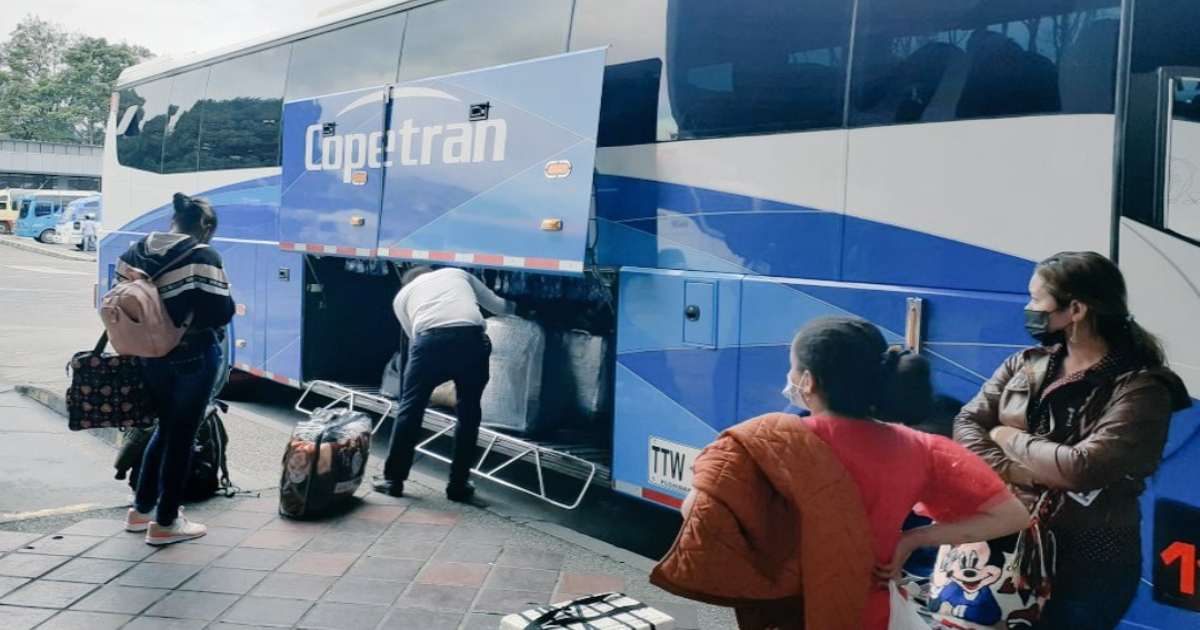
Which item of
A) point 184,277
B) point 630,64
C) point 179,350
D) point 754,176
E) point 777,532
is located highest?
point 630,64

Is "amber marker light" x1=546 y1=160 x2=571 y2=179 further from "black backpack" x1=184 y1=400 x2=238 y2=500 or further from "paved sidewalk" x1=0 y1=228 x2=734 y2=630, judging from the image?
"black backpack" x1=184 y1=400 x2=238 y2=500

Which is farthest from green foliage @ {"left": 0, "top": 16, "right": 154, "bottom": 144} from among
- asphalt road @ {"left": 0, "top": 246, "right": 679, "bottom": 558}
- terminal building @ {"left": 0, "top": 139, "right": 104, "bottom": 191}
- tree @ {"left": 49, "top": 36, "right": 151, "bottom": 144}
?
asphalt road @ {"left": 0, "top": 246, "right": 679, "bottom": 558}

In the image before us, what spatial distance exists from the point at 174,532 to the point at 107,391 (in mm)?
829

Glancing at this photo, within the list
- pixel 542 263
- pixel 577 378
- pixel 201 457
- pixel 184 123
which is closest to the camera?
pixel 542 263

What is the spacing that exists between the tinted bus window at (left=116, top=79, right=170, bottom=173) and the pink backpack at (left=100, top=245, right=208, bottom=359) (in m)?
7.28

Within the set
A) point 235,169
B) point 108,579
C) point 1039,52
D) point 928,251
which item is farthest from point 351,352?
point 1039,52

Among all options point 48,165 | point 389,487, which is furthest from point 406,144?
point 48,165

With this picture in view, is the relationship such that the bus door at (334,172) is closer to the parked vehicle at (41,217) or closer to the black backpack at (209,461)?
the black backpack at (209,461)

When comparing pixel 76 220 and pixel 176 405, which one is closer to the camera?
pixel 176 405

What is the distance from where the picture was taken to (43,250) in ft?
136

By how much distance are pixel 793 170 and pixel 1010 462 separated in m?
2.02

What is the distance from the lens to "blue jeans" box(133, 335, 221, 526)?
5230 millimetres

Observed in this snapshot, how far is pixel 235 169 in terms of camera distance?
1009 cm

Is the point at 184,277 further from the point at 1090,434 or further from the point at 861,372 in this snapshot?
the point at 1090,434
